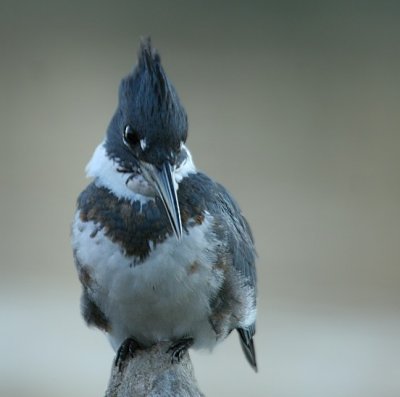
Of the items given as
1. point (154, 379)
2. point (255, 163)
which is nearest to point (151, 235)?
point (154, 379)

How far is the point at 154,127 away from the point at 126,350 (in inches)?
17.5

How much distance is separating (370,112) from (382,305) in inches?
31.3

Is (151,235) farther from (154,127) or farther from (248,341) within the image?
(248,341)

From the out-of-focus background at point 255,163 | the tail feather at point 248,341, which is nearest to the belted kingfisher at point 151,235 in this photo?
the tail feather at point 248,341

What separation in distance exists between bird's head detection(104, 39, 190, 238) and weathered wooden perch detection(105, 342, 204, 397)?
24 cm

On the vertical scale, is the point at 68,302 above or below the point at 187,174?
below

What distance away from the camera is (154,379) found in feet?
5.74

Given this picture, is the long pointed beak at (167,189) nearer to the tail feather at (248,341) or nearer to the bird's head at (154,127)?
the bird's head at (154,127)

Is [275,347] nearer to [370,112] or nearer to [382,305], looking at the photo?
[382,305]

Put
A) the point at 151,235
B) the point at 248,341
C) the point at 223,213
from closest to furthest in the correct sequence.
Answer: the point at 151,235 < the point at 223,213 < the point at 248,341

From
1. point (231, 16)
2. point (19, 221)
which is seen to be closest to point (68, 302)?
point (19, 221)

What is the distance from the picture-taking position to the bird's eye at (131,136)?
6.46ft

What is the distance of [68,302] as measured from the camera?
4461 millimetres

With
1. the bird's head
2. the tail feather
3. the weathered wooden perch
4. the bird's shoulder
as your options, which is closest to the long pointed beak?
the bird's head
